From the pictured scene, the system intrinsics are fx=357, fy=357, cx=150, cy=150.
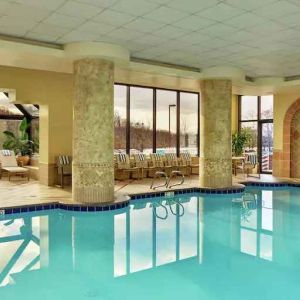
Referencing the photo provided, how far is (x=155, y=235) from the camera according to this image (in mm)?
5859

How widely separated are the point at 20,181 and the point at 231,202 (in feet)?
21.8

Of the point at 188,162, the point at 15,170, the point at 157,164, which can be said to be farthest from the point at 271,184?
the point at 15,170

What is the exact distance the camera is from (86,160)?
25.7 ft

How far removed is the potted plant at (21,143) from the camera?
12812mm

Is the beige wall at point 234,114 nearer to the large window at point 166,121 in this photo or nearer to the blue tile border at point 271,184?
the large window at point 166,121

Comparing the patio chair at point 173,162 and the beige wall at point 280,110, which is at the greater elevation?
the beige wall at point 280,110

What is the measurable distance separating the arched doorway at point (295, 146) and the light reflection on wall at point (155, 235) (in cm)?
633

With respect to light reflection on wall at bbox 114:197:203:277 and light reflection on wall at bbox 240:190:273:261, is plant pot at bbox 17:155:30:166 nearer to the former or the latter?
light reflection on wall at bbox 114:197:203:277

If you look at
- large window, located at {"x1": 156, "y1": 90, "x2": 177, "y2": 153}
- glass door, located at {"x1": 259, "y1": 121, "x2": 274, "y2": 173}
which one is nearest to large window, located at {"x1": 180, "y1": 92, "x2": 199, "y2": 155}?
large window, located at {"x1": 156, "y1": 90, "x2": 177, "y2": 153}

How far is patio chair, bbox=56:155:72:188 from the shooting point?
10.2 meters

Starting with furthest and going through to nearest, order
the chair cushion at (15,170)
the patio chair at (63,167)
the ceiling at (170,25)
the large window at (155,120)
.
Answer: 1. the large window at (155,120)
2. the chair cushion at (15,170)
3. the patio chair at (63,167)
4. the ceiling at (170,25)

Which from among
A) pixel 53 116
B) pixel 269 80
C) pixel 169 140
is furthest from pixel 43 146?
pixel 269 80

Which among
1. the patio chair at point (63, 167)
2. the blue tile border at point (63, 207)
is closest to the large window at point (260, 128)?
the patio chair at point (63, 167)

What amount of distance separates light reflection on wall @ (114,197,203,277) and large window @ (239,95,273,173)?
7.69 meters
